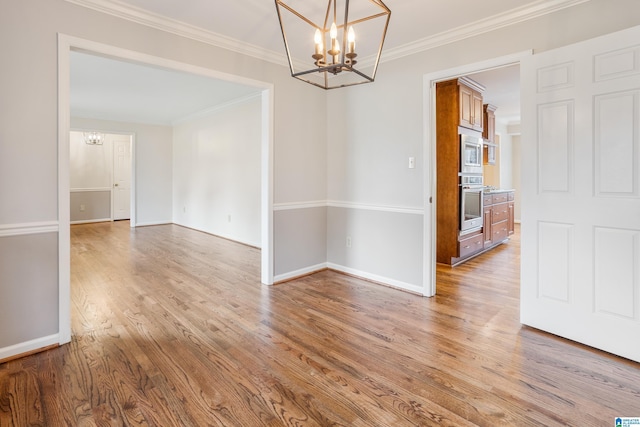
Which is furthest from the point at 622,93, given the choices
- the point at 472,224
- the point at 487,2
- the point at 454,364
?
the point at 472,224

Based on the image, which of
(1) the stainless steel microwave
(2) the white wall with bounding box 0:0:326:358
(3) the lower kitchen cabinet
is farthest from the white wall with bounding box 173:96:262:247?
(3) the lower kitchen cabinet

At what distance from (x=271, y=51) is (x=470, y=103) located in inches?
108

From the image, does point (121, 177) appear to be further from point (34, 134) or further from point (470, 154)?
point (470, 154)

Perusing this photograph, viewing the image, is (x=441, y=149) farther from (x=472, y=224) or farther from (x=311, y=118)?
(x=311, y=118)

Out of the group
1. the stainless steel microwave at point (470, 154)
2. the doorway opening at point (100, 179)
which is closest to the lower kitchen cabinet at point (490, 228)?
the stainless steel microwave at point (470, 154)

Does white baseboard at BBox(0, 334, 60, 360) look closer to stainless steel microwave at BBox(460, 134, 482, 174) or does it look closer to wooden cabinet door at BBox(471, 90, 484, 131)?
stainless steel microwave at BBox(460, 134, 482, 174)

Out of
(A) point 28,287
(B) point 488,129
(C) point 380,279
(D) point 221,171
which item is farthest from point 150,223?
(B) point 488,129

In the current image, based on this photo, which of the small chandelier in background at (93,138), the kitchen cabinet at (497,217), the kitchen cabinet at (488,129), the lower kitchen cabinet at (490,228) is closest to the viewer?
the lower kitchen cabinet at (490,228)

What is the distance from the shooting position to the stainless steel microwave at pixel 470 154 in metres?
4.27

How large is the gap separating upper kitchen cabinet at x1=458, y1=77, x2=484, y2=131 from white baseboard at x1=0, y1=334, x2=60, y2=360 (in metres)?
4.58

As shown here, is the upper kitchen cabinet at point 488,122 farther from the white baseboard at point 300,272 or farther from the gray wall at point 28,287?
the gray wall at point 28,287

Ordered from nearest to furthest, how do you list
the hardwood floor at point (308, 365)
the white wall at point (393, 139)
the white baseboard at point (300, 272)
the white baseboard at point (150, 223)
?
the hardwood floor at point (308, 365) → the white wall at point (393, 139) → the white baseboard at point (300, 272) → the white baseboard at point (150, 223)

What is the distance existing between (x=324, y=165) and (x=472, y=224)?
2221 millimetres

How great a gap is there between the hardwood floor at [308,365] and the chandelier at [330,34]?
1.70 m
